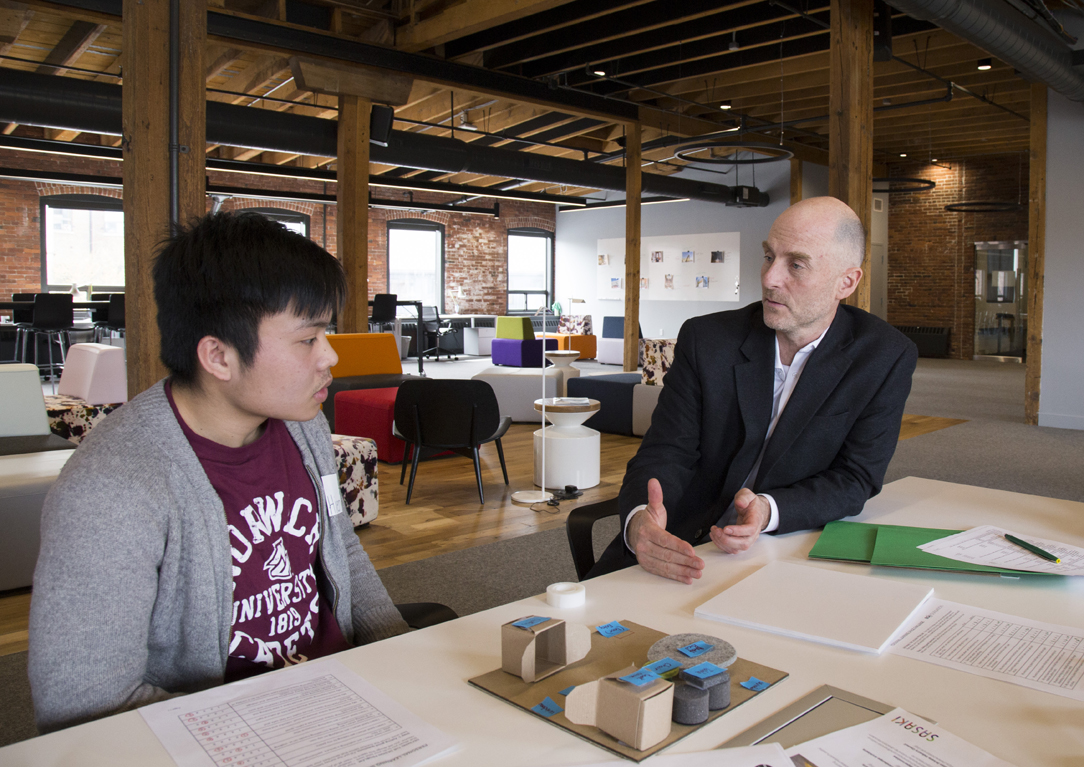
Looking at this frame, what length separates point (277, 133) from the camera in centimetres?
866

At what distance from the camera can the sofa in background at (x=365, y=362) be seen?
7.27 meters

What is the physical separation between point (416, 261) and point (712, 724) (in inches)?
667

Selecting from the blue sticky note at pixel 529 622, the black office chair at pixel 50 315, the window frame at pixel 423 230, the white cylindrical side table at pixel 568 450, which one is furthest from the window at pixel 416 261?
the blue sticky note at pixel 529 622

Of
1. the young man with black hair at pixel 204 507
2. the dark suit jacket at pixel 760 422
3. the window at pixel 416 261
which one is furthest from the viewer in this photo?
the window at pixel 416 261

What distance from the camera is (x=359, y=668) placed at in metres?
1.10

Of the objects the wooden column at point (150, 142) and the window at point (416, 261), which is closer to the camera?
the wooden column at point (150, 142)

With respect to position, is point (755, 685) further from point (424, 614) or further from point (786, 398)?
point (786, 398)

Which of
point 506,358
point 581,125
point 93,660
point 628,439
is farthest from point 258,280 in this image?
point 506,358

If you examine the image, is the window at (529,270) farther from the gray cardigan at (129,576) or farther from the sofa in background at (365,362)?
the gray cardigan at (129,576)

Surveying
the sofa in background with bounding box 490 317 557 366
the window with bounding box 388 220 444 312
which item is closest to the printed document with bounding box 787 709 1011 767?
the sofa in background with bounding box 490 317 557 366

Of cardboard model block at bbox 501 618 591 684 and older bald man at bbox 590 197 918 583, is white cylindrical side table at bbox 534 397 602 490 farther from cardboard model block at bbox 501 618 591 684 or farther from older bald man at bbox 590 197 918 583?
cardboard model block at bbox 501 618 591 684

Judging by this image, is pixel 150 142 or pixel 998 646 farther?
pixel 150 142

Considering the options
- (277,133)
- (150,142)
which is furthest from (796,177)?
(150,142)

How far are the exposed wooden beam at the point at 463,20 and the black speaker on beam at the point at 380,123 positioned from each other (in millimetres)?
710
